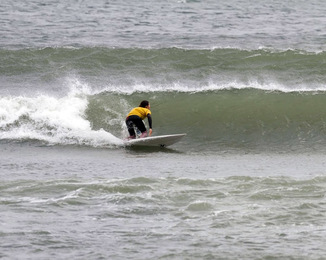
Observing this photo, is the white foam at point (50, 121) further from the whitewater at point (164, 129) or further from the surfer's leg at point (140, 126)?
the surfer's leg at point (140, 126)

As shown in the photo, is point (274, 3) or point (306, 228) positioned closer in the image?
point (306, 228)

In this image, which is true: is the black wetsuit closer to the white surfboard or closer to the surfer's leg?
the surfer's leg

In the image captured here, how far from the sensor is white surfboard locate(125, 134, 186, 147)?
1520 cm

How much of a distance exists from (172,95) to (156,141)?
4.22m

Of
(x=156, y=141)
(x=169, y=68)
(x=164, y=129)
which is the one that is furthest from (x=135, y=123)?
(x=169, y=68)

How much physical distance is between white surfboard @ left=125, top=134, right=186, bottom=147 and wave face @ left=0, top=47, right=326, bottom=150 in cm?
46

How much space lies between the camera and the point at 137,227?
8875 millimetres

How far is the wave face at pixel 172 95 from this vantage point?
1655 cm

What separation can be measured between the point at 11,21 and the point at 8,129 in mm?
13609

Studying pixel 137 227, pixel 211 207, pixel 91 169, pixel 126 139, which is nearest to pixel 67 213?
pixel 137 227

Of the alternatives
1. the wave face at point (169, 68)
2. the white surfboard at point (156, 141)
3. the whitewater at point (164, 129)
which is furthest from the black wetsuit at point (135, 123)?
the wave face at point (169, 68)

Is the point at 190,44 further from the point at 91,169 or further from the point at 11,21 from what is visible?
the point at 91,169

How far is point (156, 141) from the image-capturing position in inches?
601

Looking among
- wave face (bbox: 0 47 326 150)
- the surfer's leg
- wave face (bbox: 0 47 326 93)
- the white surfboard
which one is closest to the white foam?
wave face (bbox: 0 47 326 150)
